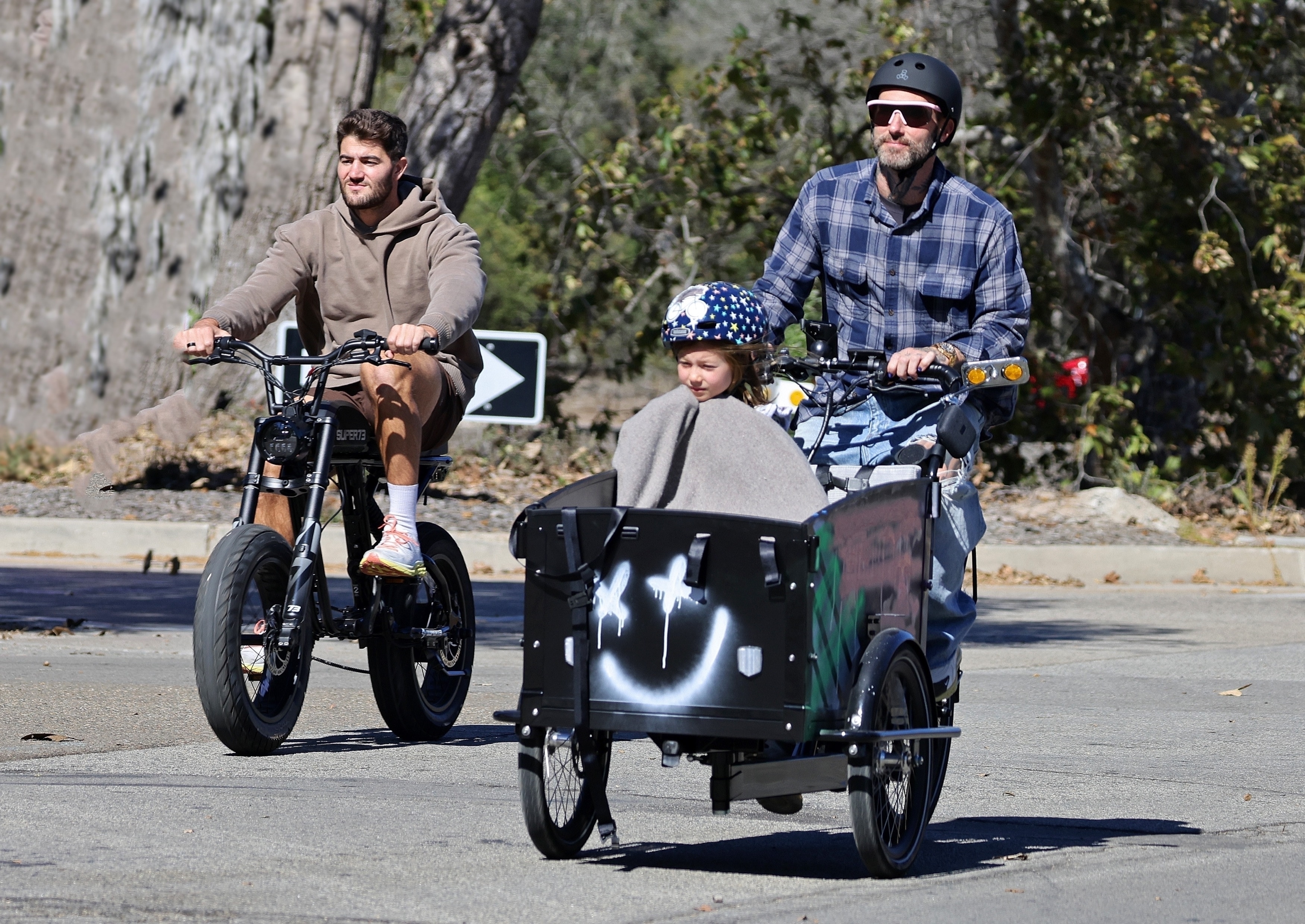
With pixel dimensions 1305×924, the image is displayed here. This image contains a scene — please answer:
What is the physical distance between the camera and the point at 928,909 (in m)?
4.18

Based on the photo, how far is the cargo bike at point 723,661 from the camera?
4.26 metres

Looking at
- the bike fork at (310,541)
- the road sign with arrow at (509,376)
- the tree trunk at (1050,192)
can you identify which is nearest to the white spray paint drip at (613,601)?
the bike fork at (310,541)

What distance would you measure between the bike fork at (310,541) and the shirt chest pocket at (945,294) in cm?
183

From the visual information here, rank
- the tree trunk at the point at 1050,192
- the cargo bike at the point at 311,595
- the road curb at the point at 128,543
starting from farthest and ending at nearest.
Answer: the tree trunk at the point at 1050,192 → the road curb at the point at 128,543 → the cargo bike at the point at 311,595

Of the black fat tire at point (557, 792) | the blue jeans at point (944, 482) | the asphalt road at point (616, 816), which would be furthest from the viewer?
the blue jeans at point (944, 482)

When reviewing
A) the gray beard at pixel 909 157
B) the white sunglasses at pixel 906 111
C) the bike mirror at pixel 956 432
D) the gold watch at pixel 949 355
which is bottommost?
the bike mirror at pixel 956 432

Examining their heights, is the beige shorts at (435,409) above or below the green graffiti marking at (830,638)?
above

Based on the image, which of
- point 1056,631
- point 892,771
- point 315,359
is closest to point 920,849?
point 892,771

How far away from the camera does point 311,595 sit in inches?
238

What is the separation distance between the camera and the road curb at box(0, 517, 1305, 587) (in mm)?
12773

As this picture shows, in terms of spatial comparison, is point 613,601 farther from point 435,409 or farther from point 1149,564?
point 1149,564

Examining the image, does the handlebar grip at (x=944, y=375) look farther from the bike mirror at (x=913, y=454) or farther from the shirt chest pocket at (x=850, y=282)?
the shirt chest pocket at (x=850, y=282)

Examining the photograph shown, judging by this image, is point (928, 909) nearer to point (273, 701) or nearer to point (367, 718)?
point (273, 701)

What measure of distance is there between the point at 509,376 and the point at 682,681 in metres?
9.88
